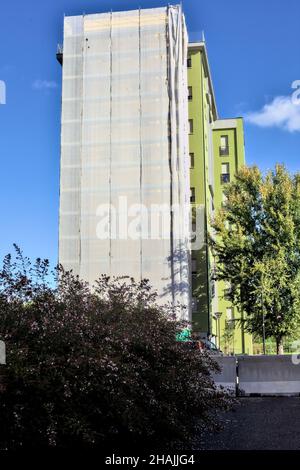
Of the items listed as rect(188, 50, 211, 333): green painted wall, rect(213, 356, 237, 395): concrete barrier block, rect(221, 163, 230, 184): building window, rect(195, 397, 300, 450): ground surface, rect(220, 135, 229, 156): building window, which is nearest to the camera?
rect(195, 397, 300, 450): ground surface

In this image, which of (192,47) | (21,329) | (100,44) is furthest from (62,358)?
(192,47)

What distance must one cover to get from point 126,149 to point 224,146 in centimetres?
2272

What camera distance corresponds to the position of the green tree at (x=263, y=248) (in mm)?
38156

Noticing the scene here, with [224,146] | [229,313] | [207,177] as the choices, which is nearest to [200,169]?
[207,177]

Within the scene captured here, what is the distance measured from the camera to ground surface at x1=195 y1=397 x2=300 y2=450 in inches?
366

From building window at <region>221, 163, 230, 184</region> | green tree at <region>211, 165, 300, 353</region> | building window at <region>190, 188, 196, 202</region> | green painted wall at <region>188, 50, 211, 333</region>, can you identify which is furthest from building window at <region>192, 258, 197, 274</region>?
building window at <region>221, 163, 230, 184</region>

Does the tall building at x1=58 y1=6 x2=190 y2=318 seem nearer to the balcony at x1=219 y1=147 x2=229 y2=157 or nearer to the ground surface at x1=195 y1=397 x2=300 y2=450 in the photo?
the balcony at x1=219 y1=147 x2=229 y2=157

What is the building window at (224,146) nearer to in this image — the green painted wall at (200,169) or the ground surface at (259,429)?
the green painted wall at (200,169)

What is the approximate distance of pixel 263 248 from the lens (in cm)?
3978

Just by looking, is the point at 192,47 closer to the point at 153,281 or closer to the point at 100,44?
the point at 100,44

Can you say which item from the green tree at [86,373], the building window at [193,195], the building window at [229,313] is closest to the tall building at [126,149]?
the building window at [193,195]

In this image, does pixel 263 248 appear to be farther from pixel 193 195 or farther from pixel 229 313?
pixel 229 313

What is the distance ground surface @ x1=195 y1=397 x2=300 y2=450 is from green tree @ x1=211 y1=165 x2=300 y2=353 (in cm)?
2351

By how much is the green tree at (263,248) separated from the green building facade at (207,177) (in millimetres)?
2163
